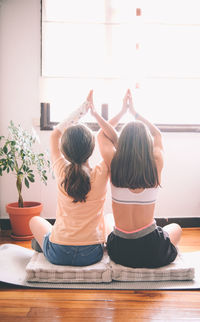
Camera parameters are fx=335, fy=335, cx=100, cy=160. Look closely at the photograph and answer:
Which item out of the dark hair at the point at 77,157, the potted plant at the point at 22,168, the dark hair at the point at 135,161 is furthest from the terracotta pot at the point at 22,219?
the dark hair at the point at 135,161

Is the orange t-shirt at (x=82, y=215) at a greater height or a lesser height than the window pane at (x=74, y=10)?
lesser

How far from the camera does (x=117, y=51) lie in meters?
2.99

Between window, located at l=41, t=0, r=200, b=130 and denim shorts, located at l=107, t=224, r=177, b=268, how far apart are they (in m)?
1.48

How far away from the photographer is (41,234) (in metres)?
2.03

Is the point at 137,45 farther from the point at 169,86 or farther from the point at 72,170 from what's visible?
the point at 72,170

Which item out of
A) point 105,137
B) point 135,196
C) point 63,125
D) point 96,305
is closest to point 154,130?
point 105,137

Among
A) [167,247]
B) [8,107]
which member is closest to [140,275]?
[167,247]

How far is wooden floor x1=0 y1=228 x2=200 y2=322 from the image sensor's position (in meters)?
1.48

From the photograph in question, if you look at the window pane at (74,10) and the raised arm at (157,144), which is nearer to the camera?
the raised arm at (157,144)

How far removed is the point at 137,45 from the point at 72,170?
5.45 ft

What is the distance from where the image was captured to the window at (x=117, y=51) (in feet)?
9.71

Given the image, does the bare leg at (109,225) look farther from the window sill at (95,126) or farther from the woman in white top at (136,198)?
the window sill at (95,126)

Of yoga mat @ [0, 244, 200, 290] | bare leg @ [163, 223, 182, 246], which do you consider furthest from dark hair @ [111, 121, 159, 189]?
yoga mat @ [0, 244, 200, 290]

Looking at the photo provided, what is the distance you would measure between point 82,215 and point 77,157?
32cm
